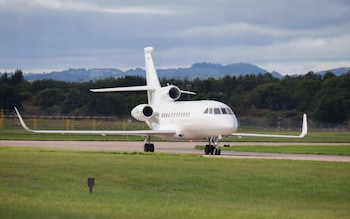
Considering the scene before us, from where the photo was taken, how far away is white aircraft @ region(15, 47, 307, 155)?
4778 cm

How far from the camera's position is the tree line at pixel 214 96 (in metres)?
95.0

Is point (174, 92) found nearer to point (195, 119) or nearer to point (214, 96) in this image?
point (195, 119)

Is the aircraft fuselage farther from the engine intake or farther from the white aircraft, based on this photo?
the engine intake

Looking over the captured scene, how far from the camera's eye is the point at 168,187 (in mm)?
27375

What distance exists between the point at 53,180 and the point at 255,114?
282ft

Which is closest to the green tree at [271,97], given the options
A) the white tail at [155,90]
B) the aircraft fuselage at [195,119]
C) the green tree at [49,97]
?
the green tree at [49,97]

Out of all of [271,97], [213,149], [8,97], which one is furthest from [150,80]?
[271,97]

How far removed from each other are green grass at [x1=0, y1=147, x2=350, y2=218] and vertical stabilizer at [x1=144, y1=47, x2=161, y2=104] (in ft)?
70.2

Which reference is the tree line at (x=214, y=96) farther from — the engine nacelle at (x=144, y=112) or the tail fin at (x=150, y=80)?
the engine nacelle at (x=144, y=112)

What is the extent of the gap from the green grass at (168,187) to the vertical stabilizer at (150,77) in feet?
70.2

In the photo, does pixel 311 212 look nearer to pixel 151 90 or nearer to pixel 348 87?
pixel 151 90

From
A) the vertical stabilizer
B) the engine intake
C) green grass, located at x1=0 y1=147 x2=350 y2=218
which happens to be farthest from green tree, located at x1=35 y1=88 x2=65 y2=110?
green grass, located at x1=0 y1=147 x2=350 y2=218

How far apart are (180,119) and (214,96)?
48.2m

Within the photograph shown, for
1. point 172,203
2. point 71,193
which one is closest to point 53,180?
point 71,193
